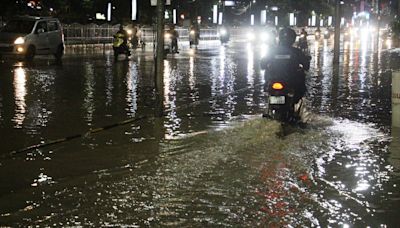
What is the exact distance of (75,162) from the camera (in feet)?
28.3

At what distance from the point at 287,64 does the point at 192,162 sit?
3226 millimetres

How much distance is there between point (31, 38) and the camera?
28.1 m

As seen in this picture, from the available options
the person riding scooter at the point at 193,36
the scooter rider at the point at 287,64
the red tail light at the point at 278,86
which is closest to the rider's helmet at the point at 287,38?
the scooter rider at the point at 287,64

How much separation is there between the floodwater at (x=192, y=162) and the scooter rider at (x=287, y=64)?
74 cm

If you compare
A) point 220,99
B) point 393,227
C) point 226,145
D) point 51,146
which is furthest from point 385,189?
point 220,99

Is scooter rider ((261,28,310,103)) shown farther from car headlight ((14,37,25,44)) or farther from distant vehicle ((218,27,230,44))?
distant vehicle ((218,27,230,44))

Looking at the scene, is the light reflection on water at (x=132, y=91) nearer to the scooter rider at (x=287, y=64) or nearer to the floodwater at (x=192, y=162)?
the floodwater at (x=192, y=162)

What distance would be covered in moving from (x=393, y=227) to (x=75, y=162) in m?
4.19

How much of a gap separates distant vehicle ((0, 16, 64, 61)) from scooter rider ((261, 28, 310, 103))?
60.3 ft

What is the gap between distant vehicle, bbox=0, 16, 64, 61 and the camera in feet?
91.0

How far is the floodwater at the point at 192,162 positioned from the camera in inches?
252

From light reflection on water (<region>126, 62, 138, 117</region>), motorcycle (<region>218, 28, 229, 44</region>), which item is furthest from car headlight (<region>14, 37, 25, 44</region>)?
motorcycle (<region>218, 28, 229, 44</region>)

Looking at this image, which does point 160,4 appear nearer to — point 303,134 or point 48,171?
point 303,134

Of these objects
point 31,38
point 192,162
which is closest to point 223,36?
point 31,38
